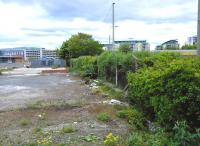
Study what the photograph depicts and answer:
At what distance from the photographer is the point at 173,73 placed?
6.16m

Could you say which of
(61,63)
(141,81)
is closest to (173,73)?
(141,81)

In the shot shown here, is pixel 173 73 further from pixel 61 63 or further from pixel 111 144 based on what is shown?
pixel 61 63

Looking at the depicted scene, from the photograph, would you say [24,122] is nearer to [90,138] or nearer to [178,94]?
[90,138]

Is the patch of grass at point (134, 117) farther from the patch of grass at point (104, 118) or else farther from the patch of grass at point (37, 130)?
the patch of grass at point (37, 130)

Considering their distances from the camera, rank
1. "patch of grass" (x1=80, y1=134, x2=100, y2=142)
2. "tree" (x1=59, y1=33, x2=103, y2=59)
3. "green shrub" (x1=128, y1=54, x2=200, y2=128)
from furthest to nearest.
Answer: "tree" (x1=59, y1=33, x2=103, y2=59)
"patch of grass" (x1=80, y1=134, x2=100, y2=142)
"green shrub" (x1=128, y1=54, x2=200, y2=128)

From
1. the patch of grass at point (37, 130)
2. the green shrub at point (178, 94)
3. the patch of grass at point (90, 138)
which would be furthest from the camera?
the patch of grass at point (37, 130)

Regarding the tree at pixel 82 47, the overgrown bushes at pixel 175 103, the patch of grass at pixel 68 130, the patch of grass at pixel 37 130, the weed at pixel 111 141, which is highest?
the tree at pixel 82 47

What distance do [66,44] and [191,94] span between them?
63472 mm

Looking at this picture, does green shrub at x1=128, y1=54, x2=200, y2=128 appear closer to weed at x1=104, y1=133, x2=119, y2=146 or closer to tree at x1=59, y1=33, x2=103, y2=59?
weed at x1=104, y1=133, x2=119, y2=146

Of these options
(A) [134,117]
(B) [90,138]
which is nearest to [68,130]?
(B) [90,138]

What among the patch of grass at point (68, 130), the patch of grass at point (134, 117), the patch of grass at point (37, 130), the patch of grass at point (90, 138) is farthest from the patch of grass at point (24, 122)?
the patch of grass at point (134, 117)

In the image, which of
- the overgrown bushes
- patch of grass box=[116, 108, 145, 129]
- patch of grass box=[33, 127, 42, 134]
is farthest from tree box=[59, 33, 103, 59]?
the overgrown bushes

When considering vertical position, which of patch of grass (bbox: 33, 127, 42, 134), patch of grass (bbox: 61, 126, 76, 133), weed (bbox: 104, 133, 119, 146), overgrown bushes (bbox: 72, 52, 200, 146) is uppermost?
overgrown bushes (bbox: 72, 52, 200, 146)

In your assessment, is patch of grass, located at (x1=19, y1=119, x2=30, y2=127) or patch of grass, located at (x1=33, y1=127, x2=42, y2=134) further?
patch of grass, located at (x1=19, y1=119, x2=30, y2=127)
